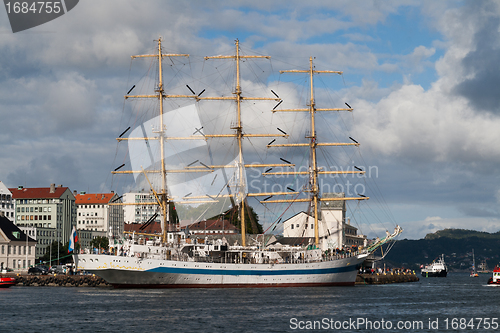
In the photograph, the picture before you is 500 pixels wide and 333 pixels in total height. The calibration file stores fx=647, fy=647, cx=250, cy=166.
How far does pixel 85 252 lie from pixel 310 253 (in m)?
29.1

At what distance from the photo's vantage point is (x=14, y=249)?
134625mm

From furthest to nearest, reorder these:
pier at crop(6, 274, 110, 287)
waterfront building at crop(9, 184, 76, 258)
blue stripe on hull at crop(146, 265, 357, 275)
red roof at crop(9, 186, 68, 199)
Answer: red roof at crop(9, 186, 68, 199) → waterfront building at crop(9, 184, 76, 258) → pier at crop(6, 274, 110, 287) → blue stripe on hull at crop(146, 265, 357, 275)

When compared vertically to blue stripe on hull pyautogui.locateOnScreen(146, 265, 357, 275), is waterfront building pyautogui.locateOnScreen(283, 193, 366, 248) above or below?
above

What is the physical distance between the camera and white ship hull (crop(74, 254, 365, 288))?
7506 cm

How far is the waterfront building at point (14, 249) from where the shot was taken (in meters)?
131

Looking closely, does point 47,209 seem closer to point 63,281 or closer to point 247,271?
point 63,281

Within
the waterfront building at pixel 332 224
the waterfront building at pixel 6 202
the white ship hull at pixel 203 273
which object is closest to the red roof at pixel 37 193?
the waterfront building at pixel 6 202

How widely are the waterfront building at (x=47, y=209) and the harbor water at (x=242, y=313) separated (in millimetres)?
120511

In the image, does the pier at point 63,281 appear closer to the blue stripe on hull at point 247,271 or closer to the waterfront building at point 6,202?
the blue stripe on hull at point 247,271

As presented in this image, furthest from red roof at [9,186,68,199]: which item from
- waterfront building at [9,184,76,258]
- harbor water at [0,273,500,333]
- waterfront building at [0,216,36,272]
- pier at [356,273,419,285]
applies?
harbor water at [0,273,500,333]

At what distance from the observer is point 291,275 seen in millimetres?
82188

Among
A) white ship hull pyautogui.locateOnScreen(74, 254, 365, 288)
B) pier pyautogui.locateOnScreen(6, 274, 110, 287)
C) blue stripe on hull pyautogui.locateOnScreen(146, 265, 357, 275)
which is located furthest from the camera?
pier pyautogui.locateOnScreen(6, 274, 110, 287)

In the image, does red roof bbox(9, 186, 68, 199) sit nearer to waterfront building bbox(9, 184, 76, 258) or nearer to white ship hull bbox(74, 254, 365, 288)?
waterfront building bbox(9, 184, 76, 258)

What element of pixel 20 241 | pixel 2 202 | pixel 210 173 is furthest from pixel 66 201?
pixel 210 173
